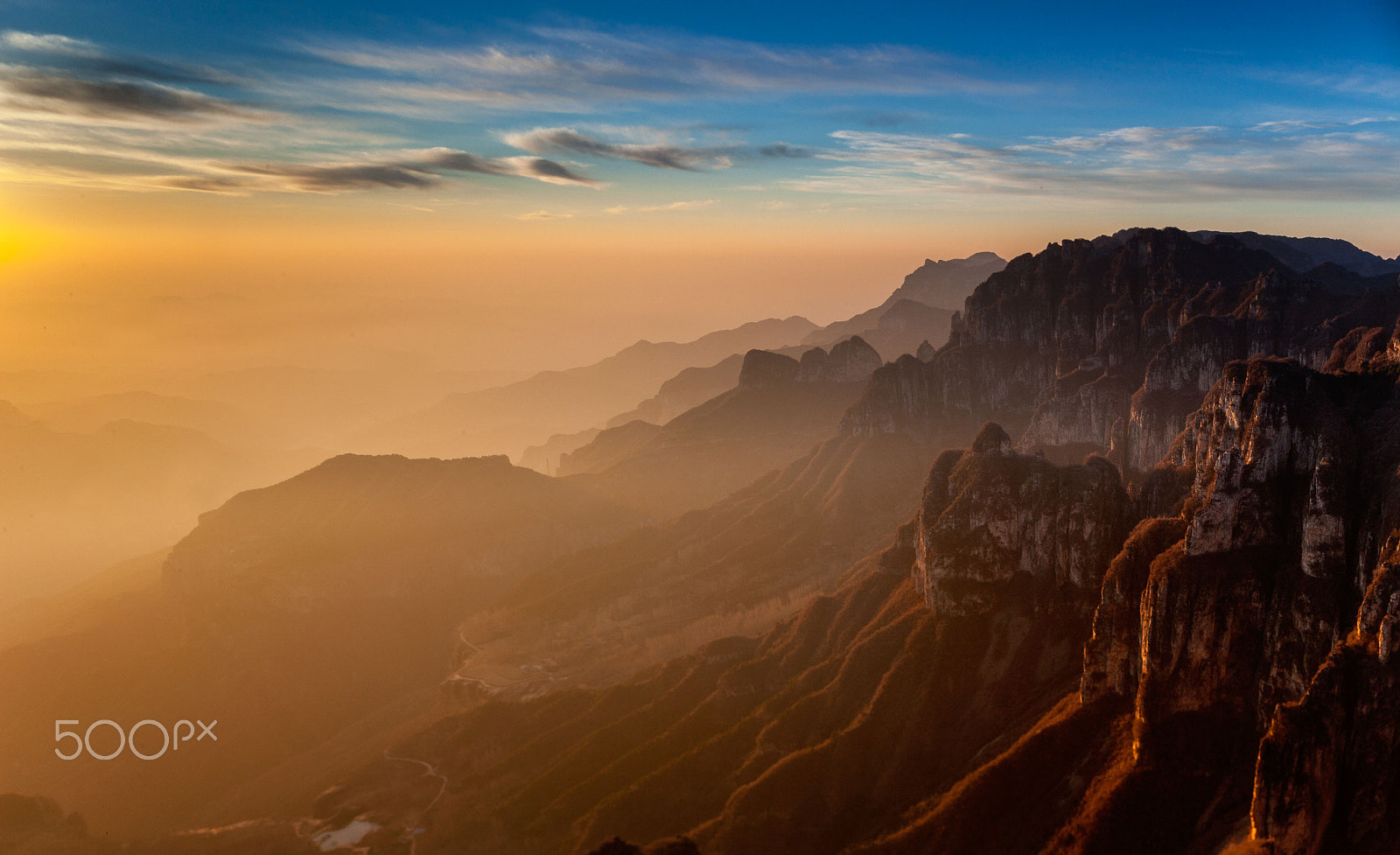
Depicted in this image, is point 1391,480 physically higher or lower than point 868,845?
higher

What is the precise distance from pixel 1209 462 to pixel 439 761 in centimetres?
11289

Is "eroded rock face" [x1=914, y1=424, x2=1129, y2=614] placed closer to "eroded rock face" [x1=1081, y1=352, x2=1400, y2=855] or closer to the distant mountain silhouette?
"eroded rock face" [x1=1081, y1=352, x2=1400, y2=855]

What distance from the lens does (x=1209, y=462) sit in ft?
306

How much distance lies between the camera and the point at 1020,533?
372ft

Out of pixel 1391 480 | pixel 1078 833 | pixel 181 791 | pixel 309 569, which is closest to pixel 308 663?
pixel 309 569

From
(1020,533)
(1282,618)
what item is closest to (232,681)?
(1020,533)

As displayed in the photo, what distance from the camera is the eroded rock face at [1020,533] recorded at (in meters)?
106

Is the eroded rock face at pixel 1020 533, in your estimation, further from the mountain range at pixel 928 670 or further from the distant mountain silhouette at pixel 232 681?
the distant mountain silhouette at pixel 232 681

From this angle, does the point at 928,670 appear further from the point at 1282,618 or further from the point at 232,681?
the point at 232,681

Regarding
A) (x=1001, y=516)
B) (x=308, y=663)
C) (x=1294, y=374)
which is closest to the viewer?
(x=1294, y=374)

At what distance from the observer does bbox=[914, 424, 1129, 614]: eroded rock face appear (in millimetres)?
106000

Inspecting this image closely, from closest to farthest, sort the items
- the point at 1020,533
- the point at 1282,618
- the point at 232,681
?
the point at 1282,618 → the point at 1020,533 → the point at 232,681

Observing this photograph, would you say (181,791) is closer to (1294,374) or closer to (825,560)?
(825,560)

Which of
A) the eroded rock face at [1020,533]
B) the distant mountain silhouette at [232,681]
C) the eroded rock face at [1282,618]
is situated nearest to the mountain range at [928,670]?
the eroded rock face at [1282,618]
